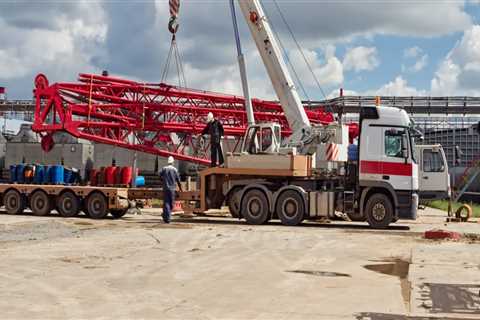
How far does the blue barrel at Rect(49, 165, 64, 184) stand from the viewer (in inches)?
926

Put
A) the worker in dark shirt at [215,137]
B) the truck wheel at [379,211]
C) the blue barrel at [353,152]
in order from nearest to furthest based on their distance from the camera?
the truck wheel at [379,211] → the blue barrel at [353,152] → the worker in dark shirt at [215,137]

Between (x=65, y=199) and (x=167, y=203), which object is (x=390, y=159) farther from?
(x=65, y=199)

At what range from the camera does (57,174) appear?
2356 centimetres

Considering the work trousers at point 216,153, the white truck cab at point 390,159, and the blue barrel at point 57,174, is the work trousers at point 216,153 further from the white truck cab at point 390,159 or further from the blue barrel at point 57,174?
the blue barrel at point 57,174

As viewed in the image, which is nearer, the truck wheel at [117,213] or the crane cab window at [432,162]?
the crane cab window at [432,162]

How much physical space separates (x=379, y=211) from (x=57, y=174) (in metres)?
11.2

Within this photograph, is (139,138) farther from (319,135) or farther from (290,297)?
(290,297)

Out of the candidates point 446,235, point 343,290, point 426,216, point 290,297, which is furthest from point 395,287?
point 426,216

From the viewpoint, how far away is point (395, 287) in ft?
31.3

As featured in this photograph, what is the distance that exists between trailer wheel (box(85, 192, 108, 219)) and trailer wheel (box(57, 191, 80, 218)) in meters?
0.41

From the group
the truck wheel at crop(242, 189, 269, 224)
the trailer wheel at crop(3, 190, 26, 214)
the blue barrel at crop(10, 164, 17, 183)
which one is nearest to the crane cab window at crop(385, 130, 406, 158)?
the truck wheel at crop(242, 189, 269, 224)

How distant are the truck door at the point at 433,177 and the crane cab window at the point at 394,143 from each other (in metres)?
3.28

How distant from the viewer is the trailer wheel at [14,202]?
23.9 m

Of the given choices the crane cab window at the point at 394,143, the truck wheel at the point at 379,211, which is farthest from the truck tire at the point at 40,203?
the crane cab window at the point at 394,143
